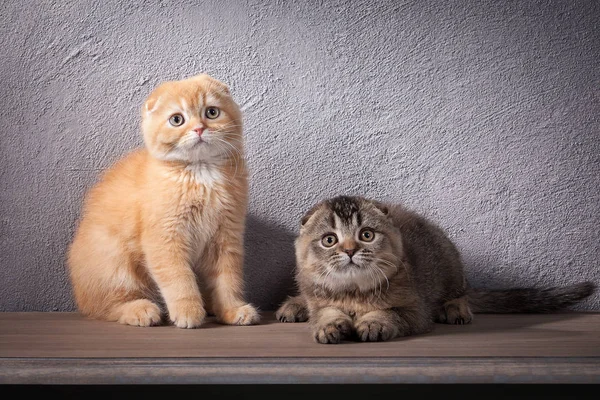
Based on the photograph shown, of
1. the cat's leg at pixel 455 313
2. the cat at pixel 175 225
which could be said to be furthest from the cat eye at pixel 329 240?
the cat's leg at pixel 455 313

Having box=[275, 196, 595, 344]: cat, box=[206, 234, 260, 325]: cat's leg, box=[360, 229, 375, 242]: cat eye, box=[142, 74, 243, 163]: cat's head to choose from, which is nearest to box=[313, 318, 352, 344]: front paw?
box=[275, 196, 595, 344]: cat

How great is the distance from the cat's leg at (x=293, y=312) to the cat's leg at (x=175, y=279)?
0.26 metres

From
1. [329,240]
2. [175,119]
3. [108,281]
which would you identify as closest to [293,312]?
[329,240]

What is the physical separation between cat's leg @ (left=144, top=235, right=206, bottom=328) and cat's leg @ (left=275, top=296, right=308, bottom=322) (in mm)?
261

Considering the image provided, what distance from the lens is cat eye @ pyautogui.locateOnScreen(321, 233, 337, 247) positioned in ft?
5.43

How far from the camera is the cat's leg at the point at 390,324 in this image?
1509mm

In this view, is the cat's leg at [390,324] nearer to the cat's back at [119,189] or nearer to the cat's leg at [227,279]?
the cat's leg at [227,279]

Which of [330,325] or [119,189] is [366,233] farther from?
[119,189]

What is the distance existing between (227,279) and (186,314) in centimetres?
19

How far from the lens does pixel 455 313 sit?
5.98 feet

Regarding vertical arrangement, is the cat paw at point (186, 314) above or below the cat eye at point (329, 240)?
below

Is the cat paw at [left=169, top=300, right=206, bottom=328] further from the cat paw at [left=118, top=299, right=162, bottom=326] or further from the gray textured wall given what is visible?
the gray textured wall

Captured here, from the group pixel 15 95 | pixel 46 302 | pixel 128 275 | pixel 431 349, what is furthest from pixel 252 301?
pixel 15 95

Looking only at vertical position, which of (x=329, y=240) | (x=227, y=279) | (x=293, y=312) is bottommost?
(x=293, y=312)
